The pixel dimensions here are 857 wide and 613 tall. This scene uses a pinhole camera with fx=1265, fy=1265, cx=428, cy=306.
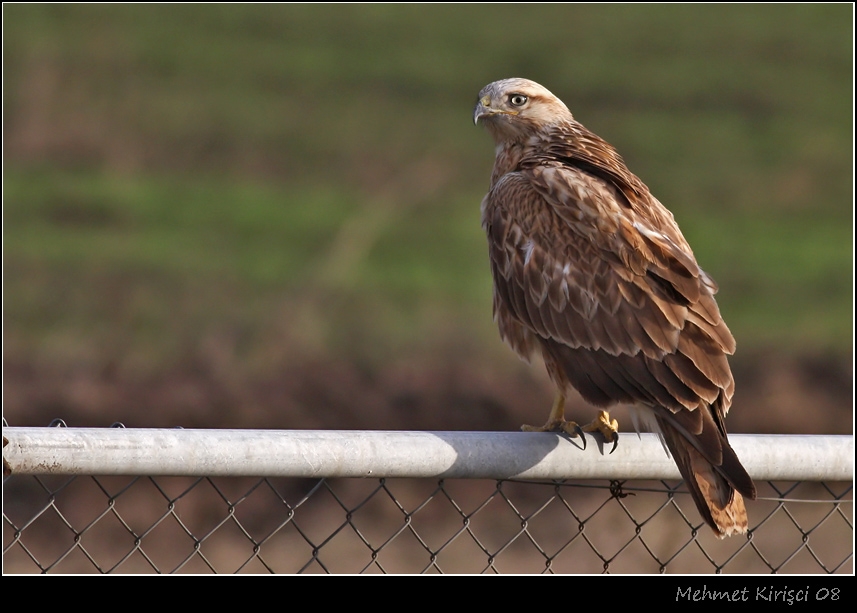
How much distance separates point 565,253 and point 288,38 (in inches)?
1034

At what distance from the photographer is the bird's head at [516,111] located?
5320mm

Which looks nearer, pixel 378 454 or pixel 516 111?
pixel 378 454

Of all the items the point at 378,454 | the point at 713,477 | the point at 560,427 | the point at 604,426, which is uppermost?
the point at 378,454

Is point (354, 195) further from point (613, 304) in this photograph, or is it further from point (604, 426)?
point (604, 426)

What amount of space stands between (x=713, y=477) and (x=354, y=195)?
75.5 feet

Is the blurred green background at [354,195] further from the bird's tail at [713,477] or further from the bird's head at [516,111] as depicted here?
the bird's tail at [713,477]

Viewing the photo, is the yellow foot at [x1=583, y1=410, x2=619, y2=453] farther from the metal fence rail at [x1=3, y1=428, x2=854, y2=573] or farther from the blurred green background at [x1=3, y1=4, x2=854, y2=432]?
the blurred green background at [x1=3, y1=4, x2=854, y2=432]

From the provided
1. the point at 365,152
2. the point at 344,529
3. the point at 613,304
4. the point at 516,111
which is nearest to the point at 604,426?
the point at 613,304

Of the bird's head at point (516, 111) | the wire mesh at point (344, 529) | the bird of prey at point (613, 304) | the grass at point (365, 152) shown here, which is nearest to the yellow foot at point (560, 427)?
the bird of prey at point (613, 304)

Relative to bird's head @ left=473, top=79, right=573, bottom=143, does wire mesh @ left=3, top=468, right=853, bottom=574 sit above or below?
below

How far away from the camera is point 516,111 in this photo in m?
5.34

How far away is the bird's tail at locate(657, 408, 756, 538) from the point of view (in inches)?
138

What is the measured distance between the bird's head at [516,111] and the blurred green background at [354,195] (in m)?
4.16

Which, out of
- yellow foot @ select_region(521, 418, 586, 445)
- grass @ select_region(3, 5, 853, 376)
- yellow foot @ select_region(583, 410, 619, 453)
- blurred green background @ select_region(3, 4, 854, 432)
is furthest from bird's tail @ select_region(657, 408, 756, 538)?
grass @ select_region(3, 5, 853, 376)
